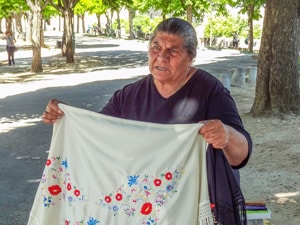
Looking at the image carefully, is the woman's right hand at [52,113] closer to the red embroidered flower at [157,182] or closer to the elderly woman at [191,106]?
the elderly woman at [191,106]

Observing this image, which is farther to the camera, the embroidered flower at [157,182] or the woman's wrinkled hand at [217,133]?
the embroidered flower at [157,182]

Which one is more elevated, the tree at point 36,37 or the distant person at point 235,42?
the tree at point 36,37

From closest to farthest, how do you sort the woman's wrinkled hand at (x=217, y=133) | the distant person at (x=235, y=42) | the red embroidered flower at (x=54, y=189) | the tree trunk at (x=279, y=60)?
the woman's wrinkled hand at (x=217, y=133), the red embroidered flower at (x=54, y=189), the tree trunk at (x=279, y=60), the distant person at (x=235, y=42)

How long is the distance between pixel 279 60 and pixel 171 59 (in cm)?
817

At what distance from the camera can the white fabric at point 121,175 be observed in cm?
263

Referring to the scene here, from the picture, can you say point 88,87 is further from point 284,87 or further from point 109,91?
point 284,87

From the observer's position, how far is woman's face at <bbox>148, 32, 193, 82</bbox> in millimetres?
2793

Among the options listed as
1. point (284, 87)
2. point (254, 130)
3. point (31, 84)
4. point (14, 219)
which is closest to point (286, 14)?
point (284, 87)

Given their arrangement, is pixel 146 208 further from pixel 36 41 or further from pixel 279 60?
pixel 36 41

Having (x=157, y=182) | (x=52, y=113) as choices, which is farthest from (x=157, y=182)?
(x=52, y=113)

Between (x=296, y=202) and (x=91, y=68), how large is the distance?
60.8 ft

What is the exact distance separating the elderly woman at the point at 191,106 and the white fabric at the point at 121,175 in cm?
8

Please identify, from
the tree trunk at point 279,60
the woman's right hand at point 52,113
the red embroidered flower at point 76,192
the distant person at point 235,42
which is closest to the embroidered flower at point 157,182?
the red embroidered flower at point 76,192

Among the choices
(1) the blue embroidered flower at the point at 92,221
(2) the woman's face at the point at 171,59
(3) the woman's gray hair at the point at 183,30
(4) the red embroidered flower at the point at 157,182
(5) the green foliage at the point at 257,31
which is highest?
(3) the woman's gray hair at the point at 183,30
